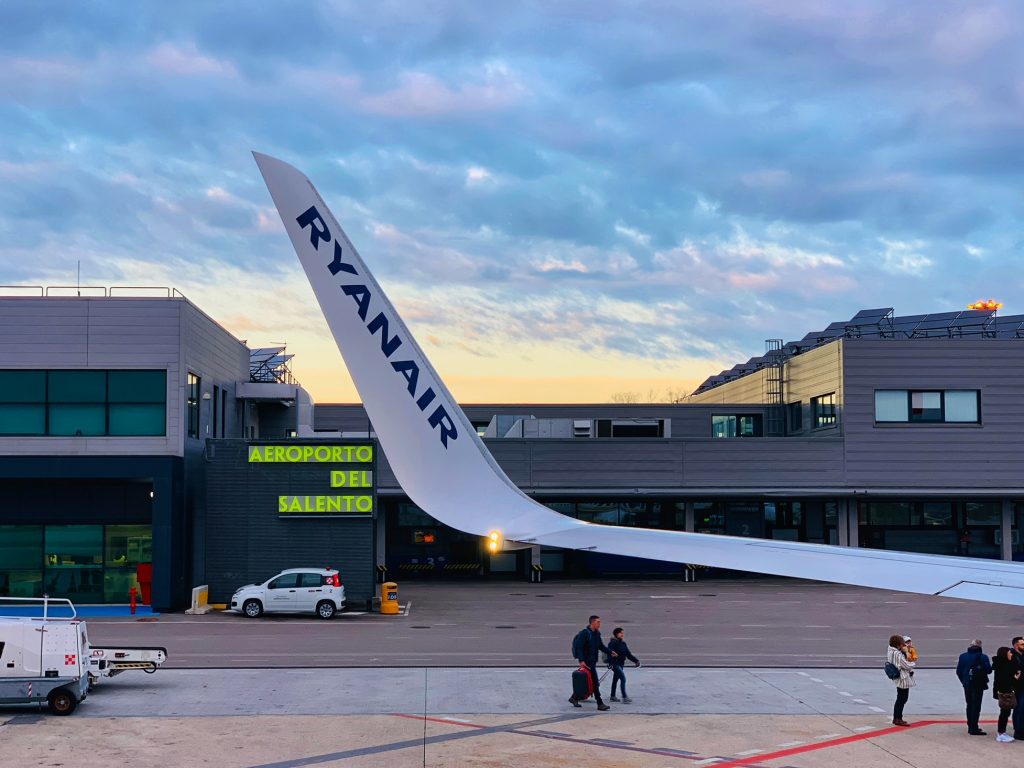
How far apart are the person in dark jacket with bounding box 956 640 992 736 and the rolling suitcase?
609 centimetres

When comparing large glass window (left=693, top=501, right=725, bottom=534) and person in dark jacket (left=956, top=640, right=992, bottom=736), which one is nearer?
person in dark jacket (left=956, top=640, right=992, bottom=736)

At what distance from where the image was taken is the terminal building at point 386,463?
3622cm

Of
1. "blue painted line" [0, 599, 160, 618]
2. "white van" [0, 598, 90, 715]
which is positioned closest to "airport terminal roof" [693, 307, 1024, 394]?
"blue painted line" [0, 599, 160, 618]

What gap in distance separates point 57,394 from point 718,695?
25.6 m

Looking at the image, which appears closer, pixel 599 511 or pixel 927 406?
pixel 927 406

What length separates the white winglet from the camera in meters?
7.00

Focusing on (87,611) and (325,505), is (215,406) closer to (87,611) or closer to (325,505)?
(325,505)

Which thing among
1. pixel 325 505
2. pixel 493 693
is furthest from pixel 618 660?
pixel 325 505

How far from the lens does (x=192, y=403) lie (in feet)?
127

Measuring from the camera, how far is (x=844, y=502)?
49.2m

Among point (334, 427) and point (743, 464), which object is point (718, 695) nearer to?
point (743, 464)

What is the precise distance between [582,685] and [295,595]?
54.1ft

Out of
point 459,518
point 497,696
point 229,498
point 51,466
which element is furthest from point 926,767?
point 51,466

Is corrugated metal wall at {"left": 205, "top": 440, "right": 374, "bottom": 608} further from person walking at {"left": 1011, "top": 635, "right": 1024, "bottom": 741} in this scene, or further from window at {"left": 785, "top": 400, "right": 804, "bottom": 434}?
window at {"left": 785, "top": 400, "right": 804, "bottom": 434}
